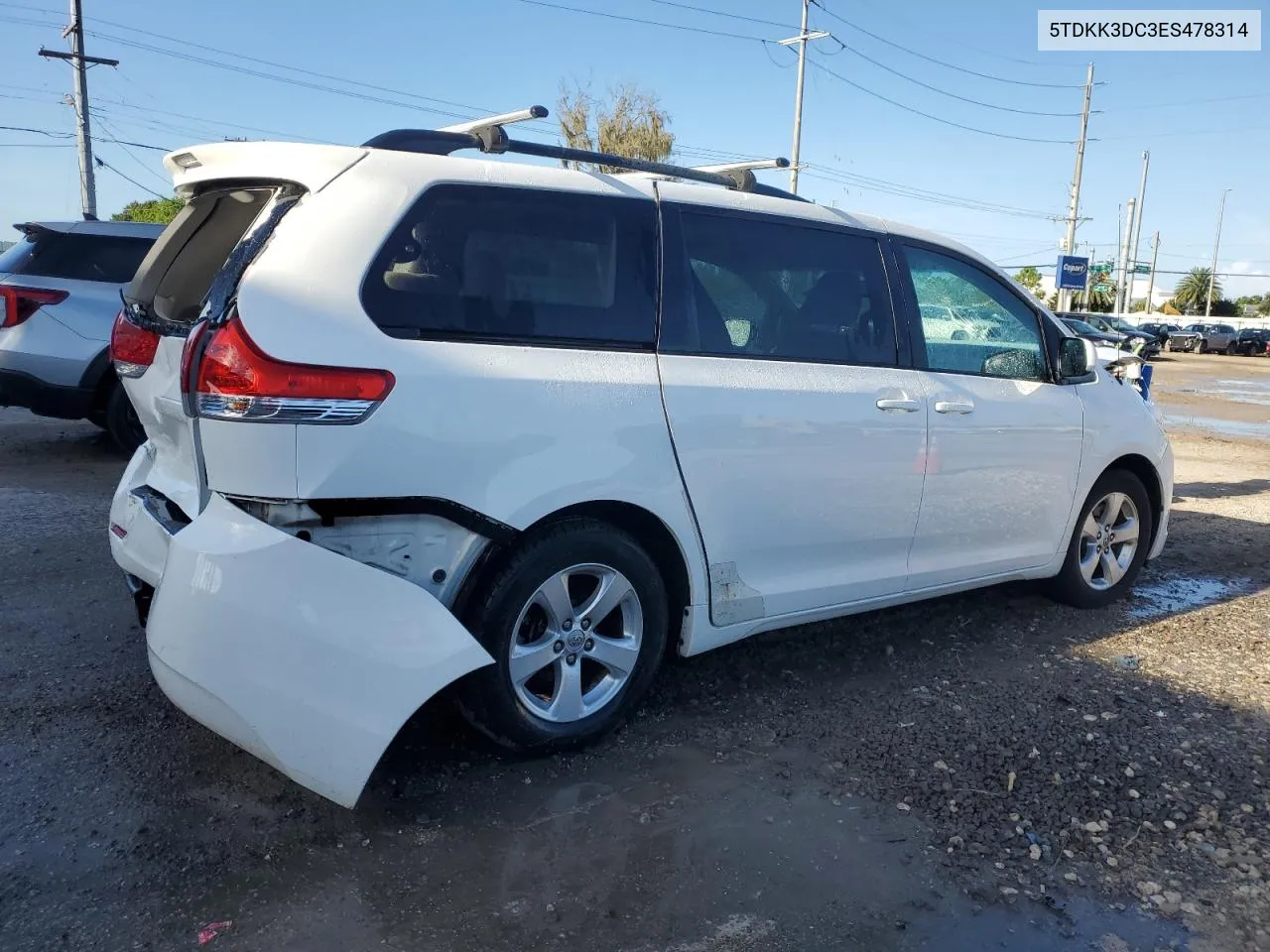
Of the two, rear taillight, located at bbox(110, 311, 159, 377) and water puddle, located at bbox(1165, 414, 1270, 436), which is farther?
water puddle, located at bbox(1165, 414, 1270, 436)

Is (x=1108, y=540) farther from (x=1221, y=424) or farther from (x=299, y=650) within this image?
(x=1221, y=424)

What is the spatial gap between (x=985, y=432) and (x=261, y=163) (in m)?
3.04

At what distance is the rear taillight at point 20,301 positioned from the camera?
7.78 meters

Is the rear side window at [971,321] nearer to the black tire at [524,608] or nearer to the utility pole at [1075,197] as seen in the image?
the black tire at [524,608]

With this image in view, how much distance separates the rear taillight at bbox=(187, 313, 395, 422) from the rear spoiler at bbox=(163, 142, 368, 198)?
1.80 feet

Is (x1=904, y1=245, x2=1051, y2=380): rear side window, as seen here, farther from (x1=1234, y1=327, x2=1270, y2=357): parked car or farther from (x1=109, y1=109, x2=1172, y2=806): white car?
(x1=1234, y1=327, x2=1270, y2=357): parked car

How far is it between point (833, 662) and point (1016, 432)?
1.31 meters

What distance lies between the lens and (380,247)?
117 inches

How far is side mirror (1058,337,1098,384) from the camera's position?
4.86 metres

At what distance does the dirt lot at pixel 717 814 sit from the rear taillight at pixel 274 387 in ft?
3.94

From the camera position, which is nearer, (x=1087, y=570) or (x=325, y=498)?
(x=325, y=498)

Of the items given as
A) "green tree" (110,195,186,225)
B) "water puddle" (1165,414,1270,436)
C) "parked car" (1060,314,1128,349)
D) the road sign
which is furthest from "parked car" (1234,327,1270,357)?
"green tree" (110,195,186,225)

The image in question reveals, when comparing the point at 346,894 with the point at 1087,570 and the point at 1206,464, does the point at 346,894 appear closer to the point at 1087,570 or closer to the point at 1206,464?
the point at 1087,570

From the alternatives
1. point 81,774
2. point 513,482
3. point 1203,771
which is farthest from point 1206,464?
point 81,774
